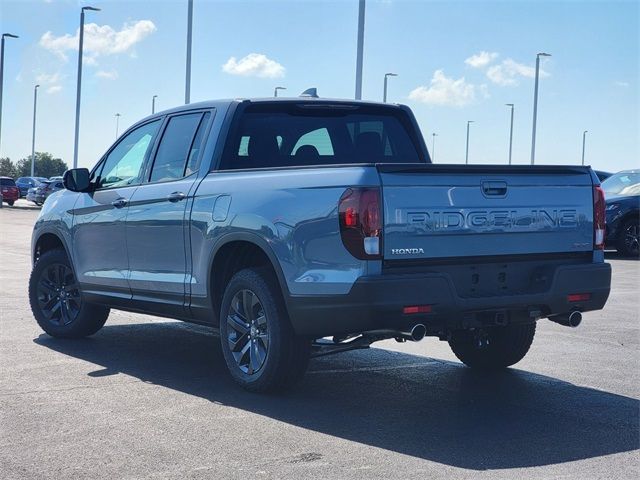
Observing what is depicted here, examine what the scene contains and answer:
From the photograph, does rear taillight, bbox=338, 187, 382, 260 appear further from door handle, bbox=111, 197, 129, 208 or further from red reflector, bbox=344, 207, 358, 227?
door handle, bbox=111, 197, 129, 208

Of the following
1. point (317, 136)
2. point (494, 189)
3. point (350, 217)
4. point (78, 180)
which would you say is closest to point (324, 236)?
point (350, 217)

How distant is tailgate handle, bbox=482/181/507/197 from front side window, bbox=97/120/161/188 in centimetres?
294

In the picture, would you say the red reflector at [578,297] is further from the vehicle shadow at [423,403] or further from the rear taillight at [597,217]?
the vehicle shadow at [423,403]

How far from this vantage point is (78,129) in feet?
157

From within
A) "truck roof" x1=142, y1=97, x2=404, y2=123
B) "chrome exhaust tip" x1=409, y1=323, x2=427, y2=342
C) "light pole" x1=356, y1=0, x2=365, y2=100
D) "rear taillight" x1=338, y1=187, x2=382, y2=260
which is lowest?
"chrome exhaust tip" x1=409, y1=323, x2=427, y2=342

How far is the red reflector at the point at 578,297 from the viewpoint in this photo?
Answer: 6.11 metres

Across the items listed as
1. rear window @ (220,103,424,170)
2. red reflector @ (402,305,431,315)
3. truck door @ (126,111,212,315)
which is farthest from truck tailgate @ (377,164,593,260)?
truck door @ (126,111,212,315)

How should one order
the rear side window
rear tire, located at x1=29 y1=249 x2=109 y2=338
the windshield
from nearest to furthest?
1. the rear side window
2. rear tire, located at x1=29 y1=249 x2=109 y2=338
3. the windshield

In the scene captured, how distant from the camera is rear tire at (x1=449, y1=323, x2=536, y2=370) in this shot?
6.98 meters

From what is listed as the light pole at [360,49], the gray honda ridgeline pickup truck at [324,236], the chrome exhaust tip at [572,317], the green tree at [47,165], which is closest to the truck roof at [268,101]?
the gray honda ridgeline pickup truck at [324,236]

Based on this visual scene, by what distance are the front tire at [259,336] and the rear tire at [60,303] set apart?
2401mm

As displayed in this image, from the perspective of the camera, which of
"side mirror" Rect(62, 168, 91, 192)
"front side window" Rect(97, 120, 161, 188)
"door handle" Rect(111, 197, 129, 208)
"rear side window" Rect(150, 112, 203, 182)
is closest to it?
"rear side window" Rect(150, 112, 203, 182)

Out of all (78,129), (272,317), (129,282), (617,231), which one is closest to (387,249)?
(272,317)

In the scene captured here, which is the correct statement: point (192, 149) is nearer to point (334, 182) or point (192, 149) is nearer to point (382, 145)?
point (382, 145)
